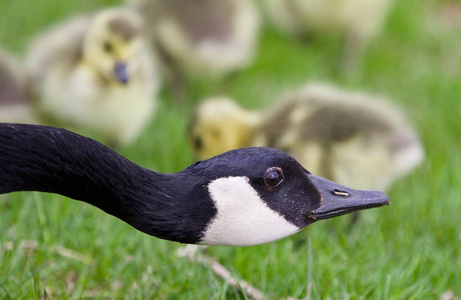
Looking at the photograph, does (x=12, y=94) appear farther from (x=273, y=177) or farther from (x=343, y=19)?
(x=343, y=19)

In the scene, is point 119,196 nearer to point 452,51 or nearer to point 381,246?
point 381,246

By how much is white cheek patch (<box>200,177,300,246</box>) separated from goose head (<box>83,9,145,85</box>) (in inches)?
61.2

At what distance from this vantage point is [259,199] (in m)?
1.81

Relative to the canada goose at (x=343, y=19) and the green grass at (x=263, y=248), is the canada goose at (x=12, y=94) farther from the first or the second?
the canada goose at (x=343, y=19)

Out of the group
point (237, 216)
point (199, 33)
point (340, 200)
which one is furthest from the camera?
point (199, 33)

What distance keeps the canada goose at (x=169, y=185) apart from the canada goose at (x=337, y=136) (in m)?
1.07

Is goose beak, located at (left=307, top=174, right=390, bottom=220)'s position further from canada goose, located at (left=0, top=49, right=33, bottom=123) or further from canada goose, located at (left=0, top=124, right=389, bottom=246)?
canada goose, located at (left=0, top=49, right=33, bottom=123)

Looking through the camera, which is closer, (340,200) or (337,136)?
(340,200)

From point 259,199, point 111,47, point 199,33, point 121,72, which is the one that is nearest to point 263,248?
point 259,199

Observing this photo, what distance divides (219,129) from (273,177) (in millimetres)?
1396

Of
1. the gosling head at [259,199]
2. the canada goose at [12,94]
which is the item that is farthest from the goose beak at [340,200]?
the canada goose at [12,94]

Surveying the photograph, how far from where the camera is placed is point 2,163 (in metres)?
1.71

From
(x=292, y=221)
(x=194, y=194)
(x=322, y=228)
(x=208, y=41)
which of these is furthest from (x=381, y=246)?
(x=208, y=41)

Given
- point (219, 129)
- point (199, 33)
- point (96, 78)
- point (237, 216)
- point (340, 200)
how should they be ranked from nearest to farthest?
1. point (237, 216)
2. point (340, 200)
3. point (219, 129)
4. point (96, 78)
5. point (199, 33)
